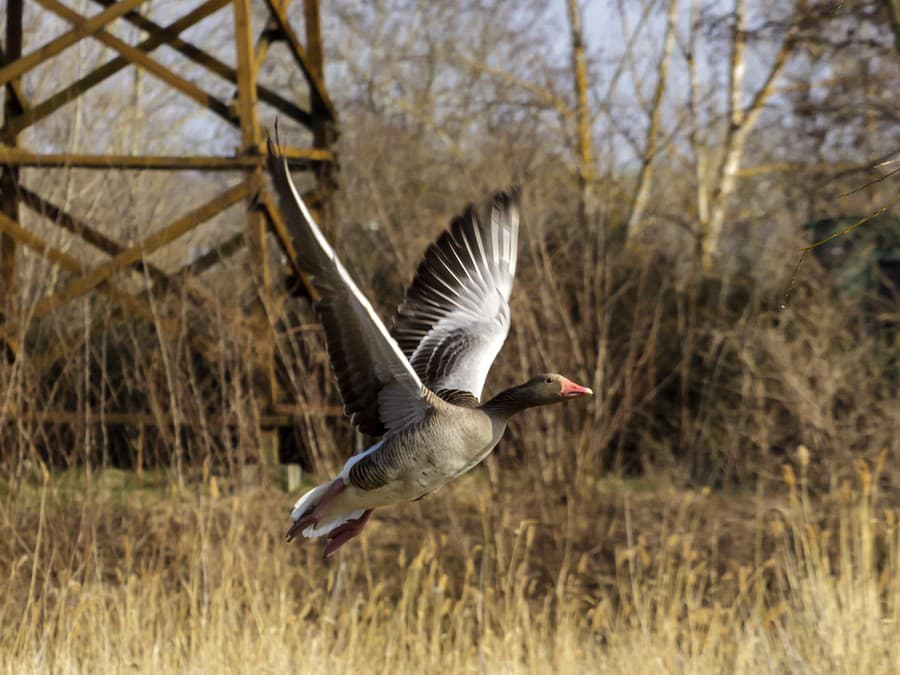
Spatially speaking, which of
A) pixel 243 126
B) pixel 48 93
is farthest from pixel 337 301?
pixel 48 93

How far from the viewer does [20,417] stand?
7406 millimetres

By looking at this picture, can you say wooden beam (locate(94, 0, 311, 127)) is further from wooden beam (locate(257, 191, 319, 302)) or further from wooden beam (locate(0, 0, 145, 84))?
wooden beam (locate(257, 191, 319, 302))

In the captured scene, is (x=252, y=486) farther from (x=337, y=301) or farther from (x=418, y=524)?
(x=337, y=301)

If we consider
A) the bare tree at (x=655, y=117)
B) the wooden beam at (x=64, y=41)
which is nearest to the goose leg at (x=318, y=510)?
the wooden beam at (x=64, y=41)

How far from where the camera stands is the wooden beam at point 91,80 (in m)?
9.42

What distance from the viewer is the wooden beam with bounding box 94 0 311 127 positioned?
1020 cm

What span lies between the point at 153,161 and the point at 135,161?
0.23 meters

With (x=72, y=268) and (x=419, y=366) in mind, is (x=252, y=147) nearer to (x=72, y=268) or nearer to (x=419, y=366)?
(x=72, y=268)

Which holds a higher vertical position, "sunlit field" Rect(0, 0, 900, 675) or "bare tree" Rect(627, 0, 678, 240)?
"bare tree" Rect(627, 0, 678, 240)

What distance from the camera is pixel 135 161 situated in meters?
8.70

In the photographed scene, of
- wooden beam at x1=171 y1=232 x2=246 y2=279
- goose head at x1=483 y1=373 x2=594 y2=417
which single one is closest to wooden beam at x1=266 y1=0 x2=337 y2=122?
wooden beam at x1=171 y1=232 x2=246 y2=279

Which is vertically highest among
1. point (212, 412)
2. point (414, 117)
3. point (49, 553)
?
point (414, 117)

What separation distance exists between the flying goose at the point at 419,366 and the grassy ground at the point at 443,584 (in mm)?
1233

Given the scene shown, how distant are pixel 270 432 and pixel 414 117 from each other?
9.79 meters
